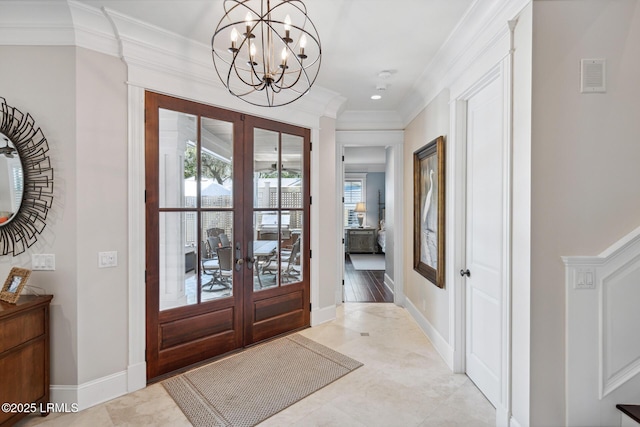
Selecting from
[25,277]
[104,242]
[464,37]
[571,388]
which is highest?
[464,37]

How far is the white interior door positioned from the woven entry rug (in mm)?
1058

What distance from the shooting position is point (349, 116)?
15.3 feet

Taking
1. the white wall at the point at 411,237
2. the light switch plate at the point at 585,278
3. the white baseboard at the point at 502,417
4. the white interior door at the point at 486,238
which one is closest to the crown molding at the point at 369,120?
the white wall at the point at 411,237

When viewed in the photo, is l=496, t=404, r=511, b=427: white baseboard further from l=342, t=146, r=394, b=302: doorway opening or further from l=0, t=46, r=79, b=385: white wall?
l=342, t=146, r=394, b=302: doorway opening

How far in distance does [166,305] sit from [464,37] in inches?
129

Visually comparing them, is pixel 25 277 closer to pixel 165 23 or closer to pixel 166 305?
pixel 166 305

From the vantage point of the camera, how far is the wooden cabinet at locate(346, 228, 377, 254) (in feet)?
31.4

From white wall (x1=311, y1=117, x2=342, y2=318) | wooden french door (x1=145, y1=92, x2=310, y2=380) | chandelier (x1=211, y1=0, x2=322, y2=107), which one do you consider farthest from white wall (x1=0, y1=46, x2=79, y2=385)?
white wall (x1=311, y1=117, x2=342, y2=318)

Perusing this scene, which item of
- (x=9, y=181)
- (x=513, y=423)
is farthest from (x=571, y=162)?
(x=9, y=181)

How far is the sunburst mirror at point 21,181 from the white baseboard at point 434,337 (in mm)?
3460

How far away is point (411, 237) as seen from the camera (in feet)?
14.0

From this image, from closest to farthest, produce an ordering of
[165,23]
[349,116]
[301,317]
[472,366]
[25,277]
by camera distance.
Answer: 1. [25,277]
2. [165,23]
3. [472,366]
4. [301,317]
5. [349,116]

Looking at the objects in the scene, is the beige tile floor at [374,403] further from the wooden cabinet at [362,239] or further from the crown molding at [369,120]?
the wooden cabinet at [362,239]

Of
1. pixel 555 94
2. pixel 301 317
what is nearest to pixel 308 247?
pixel 301 317
